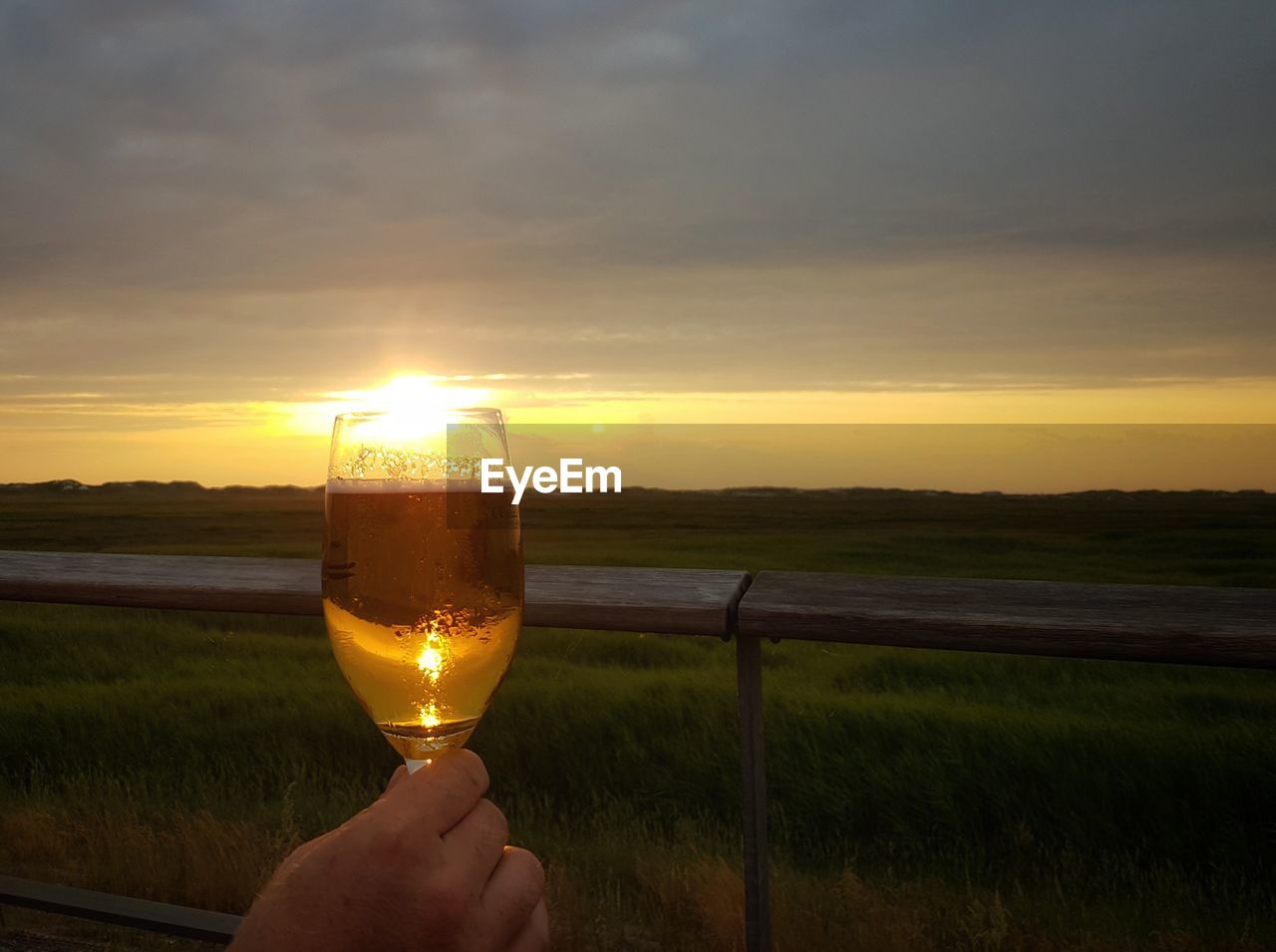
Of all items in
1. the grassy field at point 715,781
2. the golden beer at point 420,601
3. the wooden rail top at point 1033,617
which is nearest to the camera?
the golden beer at point 420,601

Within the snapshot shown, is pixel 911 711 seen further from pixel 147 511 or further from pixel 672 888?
pixel 147 511

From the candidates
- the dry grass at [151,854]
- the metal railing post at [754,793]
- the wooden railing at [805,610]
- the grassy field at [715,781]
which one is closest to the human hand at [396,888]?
the wooden railing at [805,610]

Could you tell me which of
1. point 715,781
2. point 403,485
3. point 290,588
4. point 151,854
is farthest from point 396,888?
point 715,781

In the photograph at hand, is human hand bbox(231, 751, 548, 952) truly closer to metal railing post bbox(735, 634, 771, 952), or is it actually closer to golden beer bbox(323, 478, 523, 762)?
golden beer bbox(323, 478, 523, 762)

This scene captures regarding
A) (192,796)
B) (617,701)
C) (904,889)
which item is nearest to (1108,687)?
(617,701)

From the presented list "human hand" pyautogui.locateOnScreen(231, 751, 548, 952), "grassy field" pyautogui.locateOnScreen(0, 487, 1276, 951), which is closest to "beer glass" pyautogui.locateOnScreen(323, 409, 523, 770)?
"human hand" pyautogui.locateOnScreen(231, 751, 548, 952)

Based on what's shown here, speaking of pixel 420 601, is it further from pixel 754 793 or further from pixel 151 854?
pixel 151 854

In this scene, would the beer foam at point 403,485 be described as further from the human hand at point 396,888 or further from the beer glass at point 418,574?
the human hand at point 396,888
